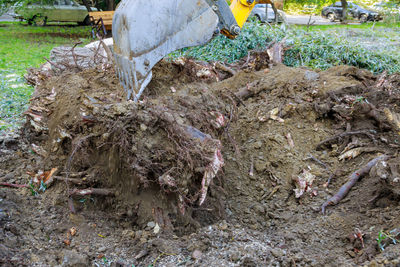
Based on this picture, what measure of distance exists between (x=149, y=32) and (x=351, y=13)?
19.0 m

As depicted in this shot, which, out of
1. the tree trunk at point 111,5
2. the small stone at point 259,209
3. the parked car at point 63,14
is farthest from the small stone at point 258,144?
the parked car at point 63,14

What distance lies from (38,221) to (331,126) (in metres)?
3.08

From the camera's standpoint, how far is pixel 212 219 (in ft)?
9.09

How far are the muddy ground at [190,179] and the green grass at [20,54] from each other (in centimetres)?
135

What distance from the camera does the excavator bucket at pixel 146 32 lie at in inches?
110

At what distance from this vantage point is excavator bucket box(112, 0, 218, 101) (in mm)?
2797

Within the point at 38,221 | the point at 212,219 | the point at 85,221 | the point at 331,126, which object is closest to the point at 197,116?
the point at 212,219

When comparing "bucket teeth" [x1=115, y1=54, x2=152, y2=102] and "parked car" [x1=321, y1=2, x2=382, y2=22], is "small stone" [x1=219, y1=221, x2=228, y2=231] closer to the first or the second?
"bucket teeth" [x1=115, y1=54, x2=152, y2=102]

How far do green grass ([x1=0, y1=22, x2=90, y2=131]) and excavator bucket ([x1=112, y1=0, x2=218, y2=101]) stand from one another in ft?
6.75

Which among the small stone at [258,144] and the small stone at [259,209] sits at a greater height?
the small stone at [258,144]

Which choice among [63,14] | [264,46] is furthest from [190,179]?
[63,14]

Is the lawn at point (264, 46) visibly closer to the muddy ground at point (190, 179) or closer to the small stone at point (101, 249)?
the muddy ground at point (190, 179)

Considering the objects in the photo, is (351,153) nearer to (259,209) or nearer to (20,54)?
(259,209)

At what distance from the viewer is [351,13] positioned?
1883cm
